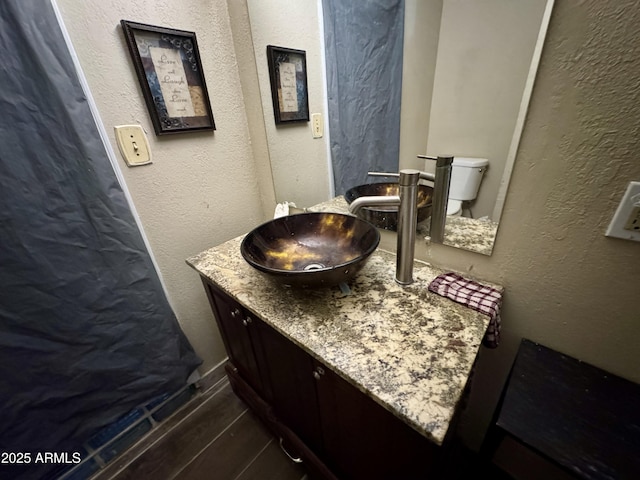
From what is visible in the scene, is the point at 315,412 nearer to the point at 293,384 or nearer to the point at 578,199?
the point at 293,384

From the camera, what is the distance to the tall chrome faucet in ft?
2.08

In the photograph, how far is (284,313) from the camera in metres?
0.71

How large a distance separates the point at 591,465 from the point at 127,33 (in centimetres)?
161

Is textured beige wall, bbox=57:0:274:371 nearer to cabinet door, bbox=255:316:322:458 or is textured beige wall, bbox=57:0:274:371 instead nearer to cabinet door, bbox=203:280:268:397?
cabinet door, bbox=203:280:268:397

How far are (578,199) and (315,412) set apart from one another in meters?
0.88

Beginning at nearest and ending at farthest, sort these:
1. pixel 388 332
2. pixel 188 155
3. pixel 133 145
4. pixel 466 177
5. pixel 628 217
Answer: pixel 628 217 → pixel 388 332 → pixel 466 177 → pixel 133 145 → pixel 188 155

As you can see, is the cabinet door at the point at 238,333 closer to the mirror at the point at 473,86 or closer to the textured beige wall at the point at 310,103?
the textured beige wall at the point at 310,103

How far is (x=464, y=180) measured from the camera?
74 cm

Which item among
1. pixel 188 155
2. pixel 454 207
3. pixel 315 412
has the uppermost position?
pixel 188 155

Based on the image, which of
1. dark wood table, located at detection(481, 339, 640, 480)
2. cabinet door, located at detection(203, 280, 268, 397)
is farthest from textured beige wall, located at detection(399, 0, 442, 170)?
cabinet door, located at detection(203, 280, 268, 397)

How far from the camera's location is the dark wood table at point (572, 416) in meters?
0.47

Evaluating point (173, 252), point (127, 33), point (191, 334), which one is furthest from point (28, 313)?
point (127, 33)

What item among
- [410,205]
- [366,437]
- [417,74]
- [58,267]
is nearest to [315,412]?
[366,437]

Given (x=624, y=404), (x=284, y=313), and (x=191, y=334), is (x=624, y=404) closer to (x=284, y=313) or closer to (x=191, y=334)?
(x=284, y=313)
